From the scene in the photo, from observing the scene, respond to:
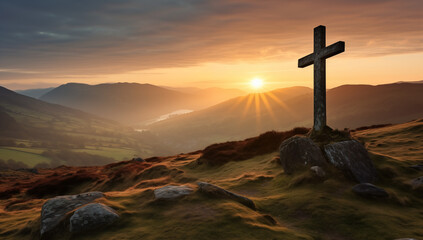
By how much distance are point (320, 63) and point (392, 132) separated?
21765 millimetres

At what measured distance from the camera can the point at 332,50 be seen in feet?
62.2

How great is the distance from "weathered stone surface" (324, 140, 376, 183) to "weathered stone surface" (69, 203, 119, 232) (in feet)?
45.4

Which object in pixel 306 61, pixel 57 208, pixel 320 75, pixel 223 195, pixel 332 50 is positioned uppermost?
pixel 332 50

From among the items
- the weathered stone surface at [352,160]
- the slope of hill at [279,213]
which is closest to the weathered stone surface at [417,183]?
the slope of hill at [279,213]

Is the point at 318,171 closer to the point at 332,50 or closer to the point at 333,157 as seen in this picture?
the point at 333,157

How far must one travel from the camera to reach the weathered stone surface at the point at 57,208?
41.3 feet

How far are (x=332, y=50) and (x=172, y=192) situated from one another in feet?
47.4

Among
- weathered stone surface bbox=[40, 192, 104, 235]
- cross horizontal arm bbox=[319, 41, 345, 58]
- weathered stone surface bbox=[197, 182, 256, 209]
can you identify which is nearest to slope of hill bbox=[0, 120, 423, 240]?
weathered stone surface bbox=[197, 182, 256, 209]

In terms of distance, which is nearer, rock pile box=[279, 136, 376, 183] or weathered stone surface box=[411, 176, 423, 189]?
weathered stone surface box=[411, 176, 423, 189]

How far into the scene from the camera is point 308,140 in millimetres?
19219

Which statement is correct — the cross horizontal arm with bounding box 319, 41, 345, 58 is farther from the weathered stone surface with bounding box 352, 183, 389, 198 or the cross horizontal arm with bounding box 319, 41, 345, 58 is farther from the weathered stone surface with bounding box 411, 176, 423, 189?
the weathered stone surface with bounding box 411, 176, 423, 189

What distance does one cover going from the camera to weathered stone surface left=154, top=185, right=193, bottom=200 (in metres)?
14.3

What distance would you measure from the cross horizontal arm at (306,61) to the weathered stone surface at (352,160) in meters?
7.03

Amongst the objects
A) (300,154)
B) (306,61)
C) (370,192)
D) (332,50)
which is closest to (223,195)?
(300,154)
